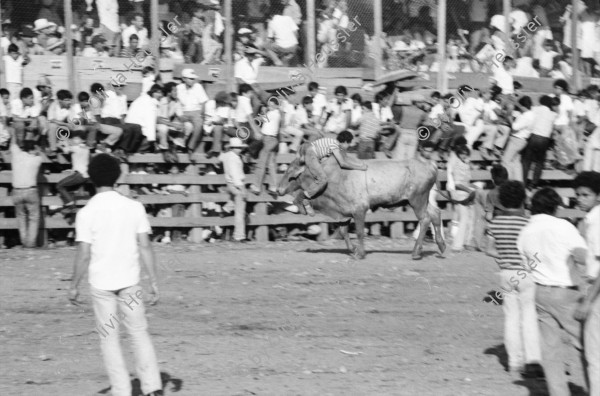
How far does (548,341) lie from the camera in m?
9.45

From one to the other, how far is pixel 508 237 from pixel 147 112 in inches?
408

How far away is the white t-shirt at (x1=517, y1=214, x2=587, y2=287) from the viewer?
923 cm

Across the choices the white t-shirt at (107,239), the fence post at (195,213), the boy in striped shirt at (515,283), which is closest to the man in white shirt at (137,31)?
the fence post at (195,213)

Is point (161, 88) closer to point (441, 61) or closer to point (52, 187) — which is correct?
point (52, 187)

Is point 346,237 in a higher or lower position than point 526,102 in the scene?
lower

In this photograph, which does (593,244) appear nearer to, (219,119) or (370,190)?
(370,190)

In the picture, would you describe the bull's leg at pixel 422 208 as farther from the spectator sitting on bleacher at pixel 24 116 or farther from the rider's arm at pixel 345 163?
the spectator sitting on bleacher at pixel 24 116

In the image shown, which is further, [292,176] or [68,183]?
[292,176]

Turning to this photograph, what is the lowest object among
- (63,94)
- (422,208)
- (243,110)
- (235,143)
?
(422,208)

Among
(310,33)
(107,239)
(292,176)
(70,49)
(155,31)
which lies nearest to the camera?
(107,239)

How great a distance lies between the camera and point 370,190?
63.6ft

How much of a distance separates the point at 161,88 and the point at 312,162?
308 cm

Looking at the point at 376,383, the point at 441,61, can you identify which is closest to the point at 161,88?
the point at 441,61

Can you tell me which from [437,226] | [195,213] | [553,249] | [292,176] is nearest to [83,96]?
[195,213]
